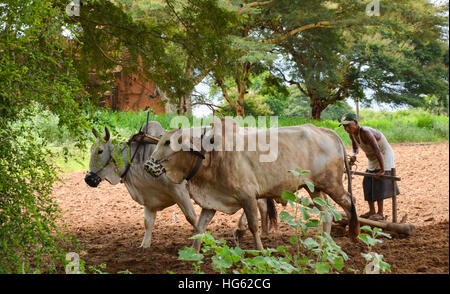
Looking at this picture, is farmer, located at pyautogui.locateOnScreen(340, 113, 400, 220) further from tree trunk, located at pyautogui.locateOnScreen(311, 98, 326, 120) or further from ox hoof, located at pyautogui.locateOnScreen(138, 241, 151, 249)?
tree trunk, located at pyautogui.locateOnScreen(311, 98, 326, 120)

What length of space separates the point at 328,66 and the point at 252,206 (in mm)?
15205

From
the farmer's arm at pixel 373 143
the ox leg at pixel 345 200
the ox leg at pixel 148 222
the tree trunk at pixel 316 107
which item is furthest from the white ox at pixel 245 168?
the tree trunk at pixel 316 107

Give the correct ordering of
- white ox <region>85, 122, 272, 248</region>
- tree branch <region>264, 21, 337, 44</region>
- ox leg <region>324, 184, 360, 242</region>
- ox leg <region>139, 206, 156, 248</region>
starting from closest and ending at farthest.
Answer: ox leg <region>324, 184, 360, 242</region> → white ox <region>85, 122, 272, 248</region> → ox leg <region>139, 206, 156, 248</region> → tree branch <region>264, 21, 337, 44</region>

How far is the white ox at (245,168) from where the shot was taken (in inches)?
190

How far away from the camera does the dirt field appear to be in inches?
203

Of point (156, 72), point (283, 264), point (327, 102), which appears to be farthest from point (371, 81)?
point (283, 264)

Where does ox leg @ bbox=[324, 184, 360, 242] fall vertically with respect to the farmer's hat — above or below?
below

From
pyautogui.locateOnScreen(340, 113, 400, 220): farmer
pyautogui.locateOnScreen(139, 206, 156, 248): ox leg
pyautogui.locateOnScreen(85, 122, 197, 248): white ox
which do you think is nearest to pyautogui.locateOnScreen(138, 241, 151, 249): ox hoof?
pyautogui.locateOnScreen(139, 206, 156, 248): ox leg

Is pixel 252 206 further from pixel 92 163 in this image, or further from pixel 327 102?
pixel 327 102

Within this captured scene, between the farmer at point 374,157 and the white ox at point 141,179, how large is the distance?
164 cm

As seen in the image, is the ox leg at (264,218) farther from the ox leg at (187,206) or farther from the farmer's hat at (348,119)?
the farmer's hat at (348,119)

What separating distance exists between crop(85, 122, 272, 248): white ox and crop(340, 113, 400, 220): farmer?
164cm

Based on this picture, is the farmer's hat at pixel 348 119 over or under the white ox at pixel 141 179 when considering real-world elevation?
over

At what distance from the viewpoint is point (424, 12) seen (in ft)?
60.0
